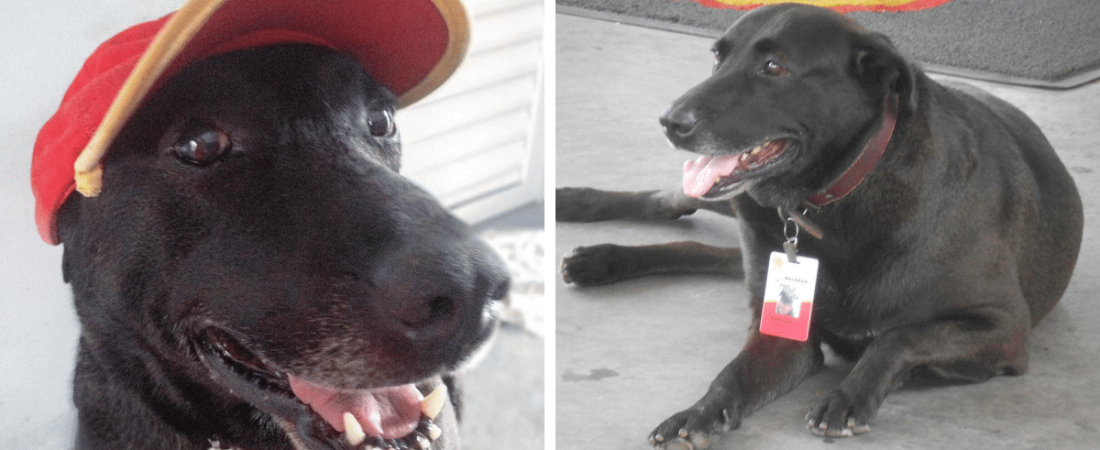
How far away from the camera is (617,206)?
3205 millimetres

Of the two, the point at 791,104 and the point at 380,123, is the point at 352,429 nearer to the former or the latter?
the point at 380,123

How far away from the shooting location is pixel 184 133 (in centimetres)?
94

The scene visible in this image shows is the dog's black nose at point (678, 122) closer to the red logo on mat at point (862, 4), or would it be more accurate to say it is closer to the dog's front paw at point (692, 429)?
the dog's front paw at point (692, 429)

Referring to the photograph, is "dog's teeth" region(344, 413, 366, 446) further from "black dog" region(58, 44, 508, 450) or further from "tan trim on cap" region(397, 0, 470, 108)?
"tan trim on cap" region(397, 0, 470, 108)

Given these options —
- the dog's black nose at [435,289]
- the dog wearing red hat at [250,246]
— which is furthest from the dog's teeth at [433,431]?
the dog's black nose at [435,289]

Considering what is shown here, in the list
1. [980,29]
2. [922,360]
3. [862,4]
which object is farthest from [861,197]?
[862,4]

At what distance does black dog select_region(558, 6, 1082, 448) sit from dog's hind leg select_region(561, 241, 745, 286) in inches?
20.6

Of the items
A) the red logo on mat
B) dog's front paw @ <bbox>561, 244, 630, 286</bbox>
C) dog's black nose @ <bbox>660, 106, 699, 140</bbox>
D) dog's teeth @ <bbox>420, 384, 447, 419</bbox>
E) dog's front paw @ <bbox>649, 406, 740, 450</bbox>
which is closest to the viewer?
dog's teeth @ <bbox>420, 384, 447, 419</bbox>

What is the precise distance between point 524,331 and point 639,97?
319 cm

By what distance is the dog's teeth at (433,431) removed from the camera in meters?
1.04

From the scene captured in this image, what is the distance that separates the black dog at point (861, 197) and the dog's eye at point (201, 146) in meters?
1.29

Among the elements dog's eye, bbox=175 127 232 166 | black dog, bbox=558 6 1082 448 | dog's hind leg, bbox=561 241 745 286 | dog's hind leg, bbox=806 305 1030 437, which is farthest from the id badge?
dog's eye, bbox=175 127 232 166

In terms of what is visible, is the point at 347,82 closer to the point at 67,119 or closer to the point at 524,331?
the point at 67,119

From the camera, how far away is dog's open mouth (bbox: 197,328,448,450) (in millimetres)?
951
